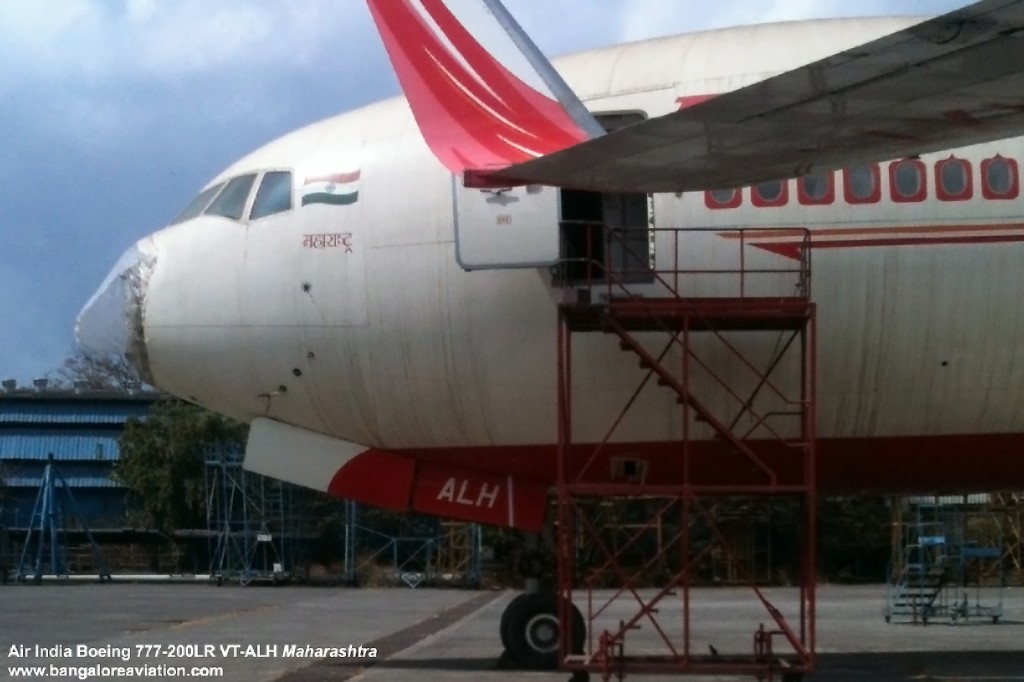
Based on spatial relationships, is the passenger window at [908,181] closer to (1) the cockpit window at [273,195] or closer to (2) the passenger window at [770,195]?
(2) the passenger window at [770,195]

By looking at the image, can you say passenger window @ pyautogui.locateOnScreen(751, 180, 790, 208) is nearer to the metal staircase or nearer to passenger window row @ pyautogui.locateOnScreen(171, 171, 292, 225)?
passenger window row @ pyautogui.locateOnScreen(171, 171, 292, 225)

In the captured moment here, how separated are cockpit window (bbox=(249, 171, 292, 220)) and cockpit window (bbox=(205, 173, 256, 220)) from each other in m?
0.15

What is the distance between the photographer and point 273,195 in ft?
50.9

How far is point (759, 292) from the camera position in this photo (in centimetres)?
1413

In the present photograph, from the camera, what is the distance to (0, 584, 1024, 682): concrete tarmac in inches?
635

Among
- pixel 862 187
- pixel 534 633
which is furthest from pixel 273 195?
pixel 862 187

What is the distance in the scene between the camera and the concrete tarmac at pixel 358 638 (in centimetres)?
1614

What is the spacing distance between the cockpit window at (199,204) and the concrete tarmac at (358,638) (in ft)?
15.3

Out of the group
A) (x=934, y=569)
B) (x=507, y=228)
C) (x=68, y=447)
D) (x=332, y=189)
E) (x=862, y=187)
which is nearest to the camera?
(x=507, y=228)

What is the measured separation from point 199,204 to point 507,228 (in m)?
3.92

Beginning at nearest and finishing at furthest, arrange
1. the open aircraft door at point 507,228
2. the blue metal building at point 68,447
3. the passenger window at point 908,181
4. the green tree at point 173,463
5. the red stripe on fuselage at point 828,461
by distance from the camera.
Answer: the open aircraft door at point 507,228 < the passenger window at point 908,181 < the red stripe on fuselage at point 828,461 < the green tree at point 173,463 < the blue metal building at point 68,447

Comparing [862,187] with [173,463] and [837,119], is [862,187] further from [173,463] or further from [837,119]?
[173,463]

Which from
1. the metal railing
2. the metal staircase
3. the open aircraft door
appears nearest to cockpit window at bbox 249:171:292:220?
the open aircraft door

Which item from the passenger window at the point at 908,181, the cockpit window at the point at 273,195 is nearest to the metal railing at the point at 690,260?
the passenger window at the point at 908,181
